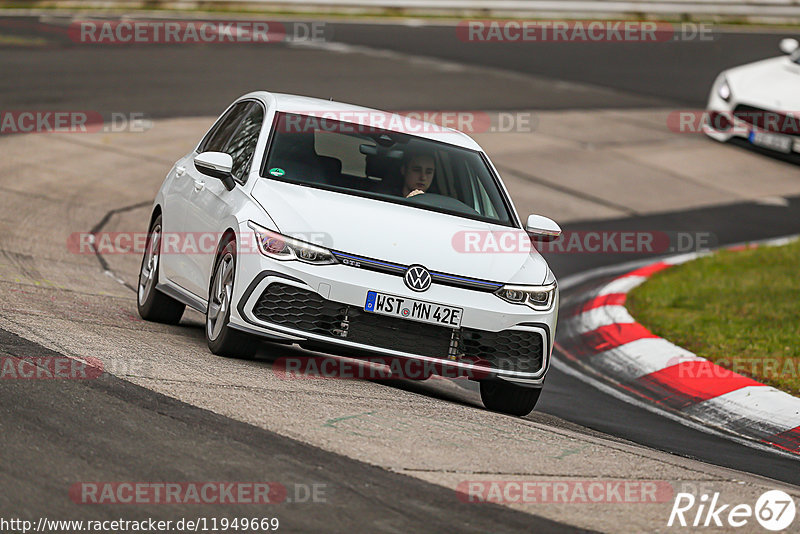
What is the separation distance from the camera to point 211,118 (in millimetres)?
17719

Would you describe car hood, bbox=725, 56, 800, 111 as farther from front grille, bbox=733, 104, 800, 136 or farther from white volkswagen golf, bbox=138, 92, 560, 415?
white volkswagen golf, bbox=138, 92, 560, 415

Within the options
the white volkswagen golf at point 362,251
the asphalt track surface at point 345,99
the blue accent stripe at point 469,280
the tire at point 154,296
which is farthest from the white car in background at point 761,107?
the blue accent stripe at point 469,280

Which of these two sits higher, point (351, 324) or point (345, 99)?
point (351, 324)

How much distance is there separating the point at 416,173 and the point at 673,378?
2727mm

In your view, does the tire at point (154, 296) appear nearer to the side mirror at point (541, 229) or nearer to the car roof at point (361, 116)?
the car roof at point (361, 116)

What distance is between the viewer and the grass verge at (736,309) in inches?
377

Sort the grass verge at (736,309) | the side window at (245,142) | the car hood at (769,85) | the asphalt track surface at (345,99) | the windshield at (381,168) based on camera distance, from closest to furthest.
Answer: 1. the asphalt track surface at (345,99)
2. the windshield at (381,168)
3. the side window at (245,142)
4. the grass verge at (736,309)
5. the car hood at (769,85)

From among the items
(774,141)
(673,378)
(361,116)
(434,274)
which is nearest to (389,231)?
(434,274)

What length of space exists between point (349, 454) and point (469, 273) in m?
1.87

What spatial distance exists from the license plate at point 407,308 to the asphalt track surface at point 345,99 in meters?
1.38

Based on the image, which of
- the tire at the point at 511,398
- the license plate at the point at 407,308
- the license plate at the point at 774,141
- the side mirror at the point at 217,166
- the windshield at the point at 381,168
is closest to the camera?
the license plate at the point at 407,308

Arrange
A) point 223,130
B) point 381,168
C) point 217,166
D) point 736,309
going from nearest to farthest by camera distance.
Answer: point 217,166 < point 381,168 < point 223,130 < point 736,309

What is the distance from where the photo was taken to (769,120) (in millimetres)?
18344

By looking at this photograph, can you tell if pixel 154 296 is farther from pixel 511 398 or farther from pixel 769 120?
pixel 769 120
